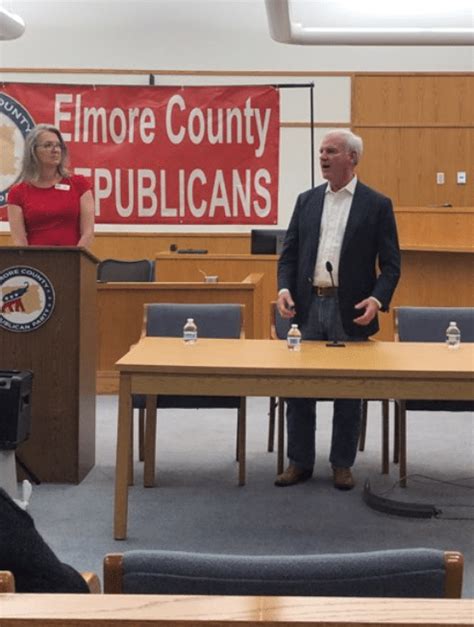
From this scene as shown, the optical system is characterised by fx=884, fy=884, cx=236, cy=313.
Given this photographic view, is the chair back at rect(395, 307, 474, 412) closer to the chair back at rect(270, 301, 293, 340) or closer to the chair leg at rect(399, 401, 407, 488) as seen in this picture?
the chair leg at rect(399, 401, 407, 488)

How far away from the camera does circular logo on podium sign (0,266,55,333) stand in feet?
12.3

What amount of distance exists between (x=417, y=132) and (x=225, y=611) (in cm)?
969

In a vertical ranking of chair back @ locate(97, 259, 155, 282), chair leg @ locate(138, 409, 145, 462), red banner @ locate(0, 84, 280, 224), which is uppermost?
red banner @ locate(0, 84, 280, 224)

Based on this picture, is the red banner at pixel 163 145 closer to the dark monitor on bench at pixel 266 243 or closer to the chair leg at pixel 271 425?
the dark monitor on bench at pixel 266 243

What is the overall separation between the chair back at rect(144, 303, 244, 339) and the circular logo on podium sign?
0.59 meters

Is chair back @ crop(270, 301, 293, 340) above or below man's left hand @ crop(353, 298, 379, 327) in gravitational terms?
below

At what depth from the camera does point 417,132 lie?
998cm

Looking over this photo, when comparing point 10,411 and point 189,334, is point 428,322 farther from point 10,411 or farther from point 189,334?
point 10,411

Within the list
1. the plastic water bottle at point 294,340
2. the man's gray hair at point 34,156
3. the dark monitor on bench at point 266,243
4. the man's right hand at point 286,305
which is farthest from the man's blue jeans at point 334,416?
the dark monitor on bench at point 266,243

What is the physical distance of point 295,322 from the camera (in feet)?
12.9

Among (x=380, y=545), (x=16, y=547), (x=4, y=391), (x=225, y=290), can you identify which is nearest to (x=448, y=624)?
(x=16, y=547)

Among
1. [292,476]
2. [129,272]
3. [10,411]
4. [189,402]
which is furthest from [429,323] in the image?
[129,272]

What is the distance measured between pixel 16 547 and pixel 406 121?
9363 millimetres

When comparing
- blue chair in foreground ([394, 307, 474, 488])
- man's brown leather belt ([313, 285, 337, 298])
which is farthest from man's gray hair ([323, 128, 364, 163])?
blue chair in foreground ([394, 307, 474, 488])
